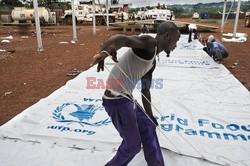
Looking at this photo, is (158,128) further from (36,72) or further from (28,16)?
(28,16)

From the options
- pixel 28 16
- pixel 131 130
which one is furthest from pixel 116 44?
pixel 28 16

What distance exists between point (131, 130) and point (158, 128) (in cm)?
66

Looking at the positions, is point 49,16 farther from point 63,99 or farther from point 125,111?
point 125,111

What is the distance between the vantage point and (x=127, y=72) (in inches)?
60.4

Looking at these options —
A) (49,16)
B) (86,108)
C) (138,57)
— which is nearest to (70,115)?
(86,108)

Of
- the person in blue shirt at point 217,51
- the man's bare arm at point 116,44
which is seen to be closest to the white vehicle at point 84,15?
the person in blue shirt at point 217,51

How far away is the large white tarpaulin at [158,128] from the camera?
202 cm

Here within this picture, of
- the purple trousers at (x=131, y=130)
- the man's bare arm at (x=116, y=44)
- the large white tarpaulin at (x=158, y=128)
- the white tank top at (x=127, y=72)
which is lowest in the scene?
the large white tarpaulin at (x=158, y=128)

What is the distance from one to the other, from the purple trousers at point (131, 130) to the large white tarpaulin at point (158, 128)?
20 cm

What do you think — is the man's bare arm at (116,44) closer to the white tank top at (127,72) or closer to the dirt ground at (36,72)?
the white tank top at (127,72)

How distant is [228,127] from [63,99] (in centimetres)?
215

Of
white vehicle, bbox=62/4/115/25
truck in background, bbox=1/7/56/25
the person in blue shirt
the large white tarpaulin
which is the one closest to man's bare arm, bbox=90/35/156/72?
the large white tarpaulin

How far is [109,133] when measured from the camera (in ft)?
7.71

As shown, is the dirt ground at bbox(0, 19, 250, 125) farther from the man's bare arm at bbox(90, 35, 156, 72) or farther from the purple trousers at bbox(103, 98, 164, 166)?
the man's bare arm at bbox(90, 35, 156, 72)
